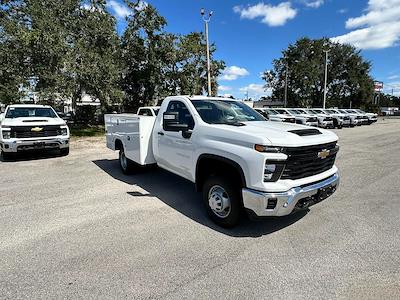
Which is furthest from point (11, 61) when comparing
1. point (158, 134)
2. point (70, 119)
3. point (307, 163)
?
point (307, 163)

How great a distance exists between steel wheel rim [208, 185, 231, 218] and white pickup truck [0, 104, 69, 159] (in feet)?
24.5

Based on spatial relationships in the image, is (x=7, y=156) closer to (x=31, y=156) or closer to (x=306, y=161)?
(x=31, y=156)

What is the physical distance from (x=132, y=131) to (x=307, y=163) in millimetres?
4052

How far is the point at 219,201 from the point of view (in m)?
4.41

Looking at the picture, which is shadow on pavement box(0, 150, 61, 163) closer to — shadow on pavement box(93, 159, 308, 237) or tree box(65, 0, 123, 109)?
shadow on pavement box(93, 159, 308, 237)

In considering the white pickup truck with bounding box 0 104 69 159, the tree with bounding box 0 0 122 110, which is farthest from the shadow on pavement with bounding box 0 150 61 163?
the tree with bounding box 0 0 122 110

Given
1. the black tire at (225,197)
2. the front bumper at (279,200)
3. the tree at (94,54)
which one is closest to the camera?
the front bumper at (279,200)

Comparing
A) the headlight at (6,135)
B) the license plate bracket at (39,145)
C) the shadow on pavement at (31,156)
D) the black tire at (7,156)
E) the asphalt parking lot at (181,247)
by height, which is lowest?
the asphalt parking lot at (181,247)

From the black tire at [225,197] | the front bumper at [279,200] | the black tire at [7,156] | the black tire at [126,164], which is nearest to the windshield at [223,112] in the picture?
the black tire at [225,197]

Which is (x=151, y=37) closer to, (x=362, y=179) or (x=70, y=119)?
(x=70, y=119)

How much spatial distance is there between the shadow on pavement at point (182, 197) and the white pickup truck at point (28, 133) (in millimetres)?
2007

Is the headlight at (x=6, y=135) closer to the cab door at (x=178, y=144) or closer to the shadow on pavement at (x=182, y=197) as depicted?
the shadow on pavement at (x=182, y=197)

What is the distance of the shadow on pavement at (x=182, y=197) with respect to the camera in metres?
4.38

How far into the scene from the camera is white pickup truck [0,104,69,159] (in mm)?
9312
